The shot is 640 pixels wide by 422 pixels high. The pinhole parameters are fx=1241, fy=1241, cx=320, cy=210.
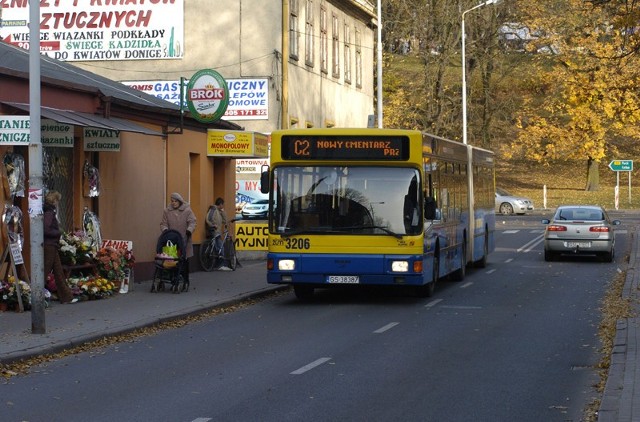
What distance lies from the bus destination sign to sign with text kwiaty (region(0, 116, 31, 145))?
18.6 feet

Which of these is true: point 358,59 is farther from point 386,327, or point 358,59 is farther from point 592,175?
point 386,327

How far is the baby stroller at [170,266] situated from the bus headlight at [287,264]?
101 inches

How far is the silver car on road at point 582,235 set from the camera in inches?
1275

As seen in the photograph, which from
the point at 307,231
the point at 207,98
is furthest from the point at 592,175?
the point at 307,231

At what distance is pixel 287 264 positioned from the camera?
20.0m

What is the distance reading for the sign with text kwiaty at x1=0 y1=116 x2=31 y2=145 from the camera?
1534 centimetres

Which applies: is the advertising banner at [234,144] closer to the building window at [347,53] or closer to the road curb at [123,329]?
the road curb at [123,329]

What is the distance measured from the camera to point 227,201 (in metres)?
31.2

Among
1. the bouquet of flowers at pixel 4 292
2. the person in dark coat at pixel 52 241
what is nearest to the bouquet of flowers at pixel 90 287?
the person in dark coat at pixel 52 241

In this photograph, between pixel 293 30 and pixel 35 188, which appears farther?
pixel 293 30

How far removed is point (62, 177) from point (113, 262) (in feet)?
6.08

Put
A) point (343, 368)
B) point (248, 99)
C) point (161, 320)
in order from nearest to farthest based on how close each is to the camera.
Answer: point (343, 368)
point (161, 320)
point (248, 99)

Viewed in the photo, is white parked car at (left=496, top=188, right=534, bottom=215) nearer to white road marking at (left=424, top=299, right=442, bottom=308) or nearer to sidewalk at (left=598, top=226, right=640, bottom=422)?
white road marking at (left=424, top=299, right=442, bottom=308)

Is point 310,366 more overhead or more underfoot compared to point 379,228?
more underfoot
